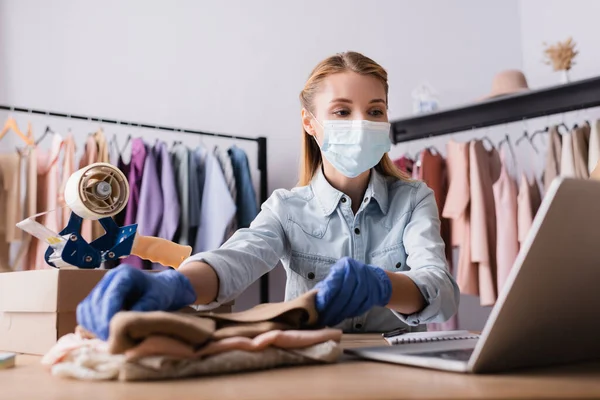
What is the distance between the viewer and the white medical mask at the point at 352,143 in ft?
5.02

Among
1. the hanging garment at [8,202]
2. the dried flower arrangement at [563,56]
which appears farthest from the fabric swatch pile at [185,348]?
the dried flower arrangement at [563,56]

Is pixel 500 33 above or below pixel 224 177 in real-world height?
above

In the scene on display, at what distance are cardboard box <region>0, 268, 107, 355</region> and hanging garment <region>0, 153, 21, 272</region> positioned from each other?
1.83m

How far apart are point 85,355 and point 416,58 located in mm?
3552

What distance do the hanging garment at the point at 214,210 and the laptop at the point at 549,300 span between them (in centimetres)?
265

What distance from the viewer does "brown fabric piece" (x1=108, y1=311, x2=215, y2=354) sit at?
68 cm

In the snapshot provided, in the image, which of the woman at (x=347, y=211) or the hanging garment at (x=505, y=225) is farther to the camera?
the hanging garment at (x=505, y=225)

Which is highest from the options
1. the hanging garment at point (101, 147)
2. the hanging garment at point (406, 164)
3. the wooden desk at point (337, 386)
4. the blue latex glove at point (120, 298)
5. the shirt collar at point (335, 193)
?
the hanging garment at point (101, 147)

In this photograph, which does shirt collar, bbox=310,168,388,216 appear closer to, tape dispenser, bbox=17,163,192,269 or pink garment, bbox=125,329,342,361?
tape dispenser, bbox=17,163,192,269

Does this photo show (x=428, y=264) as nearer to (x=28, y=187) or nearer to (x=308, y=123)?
(x=308, y=123)

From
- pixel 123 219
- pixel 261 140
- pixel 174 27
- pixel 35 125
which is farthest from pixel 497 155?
pixel 35 125

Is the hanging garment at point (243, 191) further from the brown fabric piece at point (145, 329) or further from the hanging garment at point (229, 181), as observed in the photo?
the brown fabric piece at point (145, 329)

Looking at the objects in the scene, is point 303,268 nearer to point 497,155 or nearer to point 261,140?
point 497,155

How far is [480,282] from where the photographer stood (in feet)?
10.2
